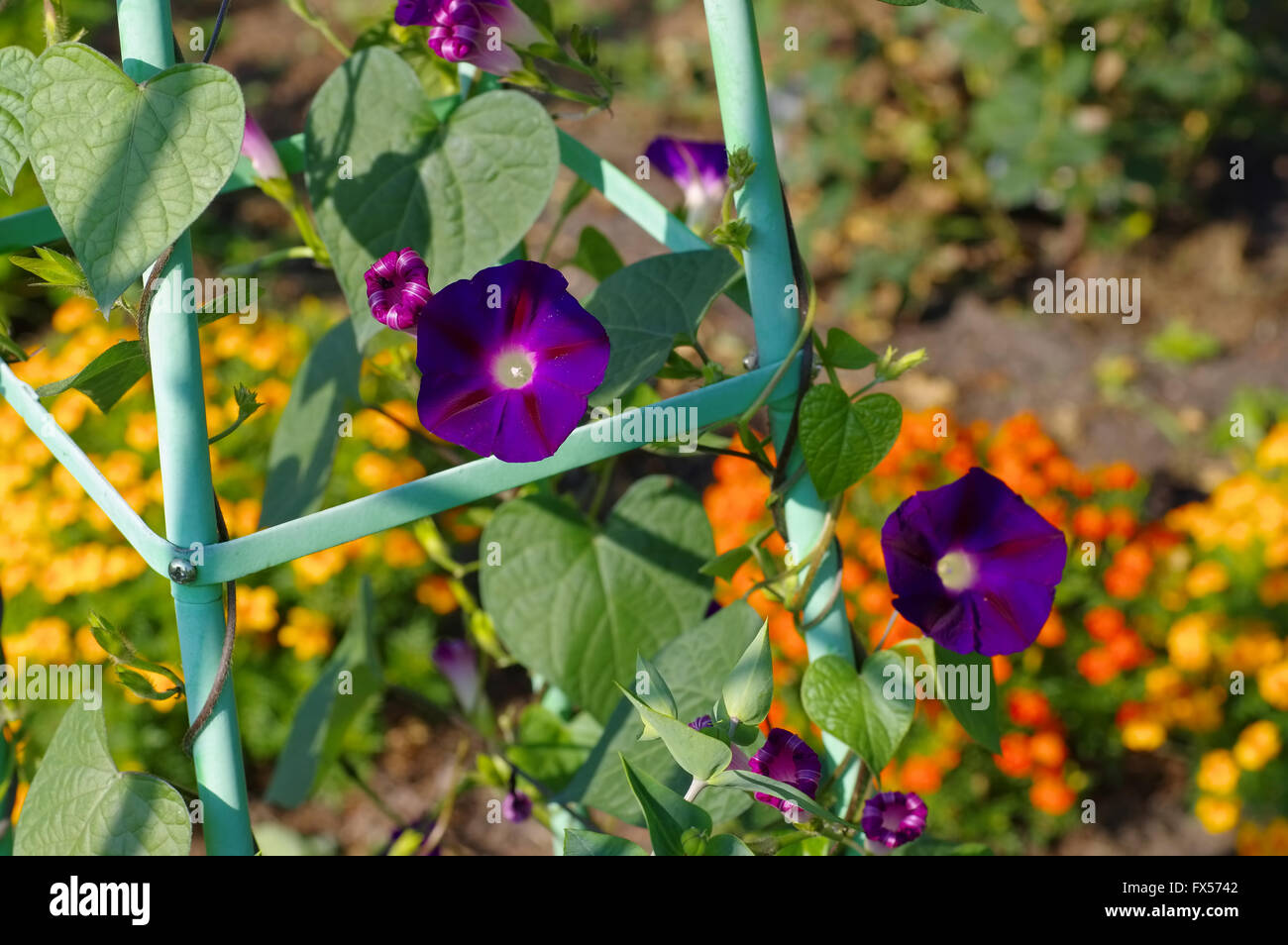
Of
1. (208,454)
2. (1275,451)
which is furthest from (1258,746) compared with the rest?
(208,454)

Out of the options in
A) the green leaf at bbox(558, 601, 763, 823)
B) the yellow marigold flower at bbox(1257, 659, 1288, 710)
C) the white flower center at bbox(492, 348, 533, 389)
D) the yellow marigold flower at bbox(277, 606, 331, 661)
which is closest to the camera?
the white flower center at bbox(492, 348, 533, 389)

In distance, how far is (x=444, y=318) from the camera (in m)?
0.66

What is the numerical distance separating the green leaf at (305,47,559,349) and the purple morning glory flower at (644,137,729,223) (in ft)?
0.89

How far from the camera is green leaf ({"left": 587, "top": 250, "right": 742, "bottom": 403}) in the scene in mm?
710

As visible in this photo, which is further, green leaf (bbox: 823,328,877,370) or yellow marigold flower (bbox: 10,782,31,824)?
yellow marigold flower (bbox: 10,782,31,824)

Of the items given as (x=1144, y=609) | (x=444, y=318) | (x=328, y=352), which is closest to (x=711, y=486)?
(x=1144, y=609)

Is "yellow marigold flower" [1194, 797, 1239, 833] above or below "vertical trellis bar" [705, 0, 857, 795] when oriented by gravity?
Result: below

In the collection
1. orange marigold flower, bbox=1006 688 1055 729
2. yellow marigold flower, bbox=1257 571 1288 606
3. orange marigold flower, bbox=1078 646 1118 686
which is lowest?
orange marigold flower, bbox=1006 688 1055 729

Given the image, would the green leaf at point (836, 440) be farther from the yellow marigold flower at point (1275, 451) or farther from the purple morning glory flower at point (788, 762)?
the yellow marigold flower at point (1275, 451)

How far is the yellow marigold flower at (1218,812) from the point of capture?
172 cm

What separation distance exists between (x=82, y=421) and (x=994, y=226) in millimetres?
2298

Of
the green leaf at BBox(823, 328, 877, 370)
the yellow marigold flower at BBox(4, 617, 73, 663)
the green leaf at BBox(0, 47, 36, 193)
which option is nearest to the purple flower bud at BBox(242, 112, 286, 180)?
the green leaf at BBox(0, 47, 36, 193)

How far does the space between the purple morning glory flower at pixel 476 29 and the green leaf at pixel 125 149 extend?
0.20 m

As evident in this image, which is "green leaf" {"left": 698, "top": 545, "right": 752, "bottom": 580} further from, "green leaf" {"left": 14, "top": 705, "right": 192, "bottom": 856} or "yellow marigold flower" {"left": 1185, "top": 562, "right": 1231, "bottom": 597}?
"yellow marigold flower" {"left": 1185, "top": 562, "right": 1231, "bottom": 597}
